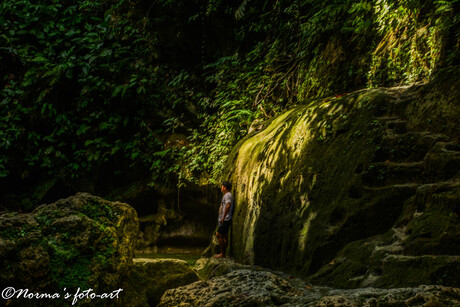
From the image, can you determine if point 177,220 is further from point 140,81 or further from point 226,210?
point 140,81

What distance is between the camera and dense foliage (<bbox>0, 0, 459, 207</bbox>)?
9188 mm

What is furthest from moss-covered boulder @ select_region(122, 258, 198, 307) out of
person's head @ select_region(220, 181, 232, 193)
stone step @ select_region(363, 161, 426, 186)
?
stone step @ select_region(363, 161, 426, 186)

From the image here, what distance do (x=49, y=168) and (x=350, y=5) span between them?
31.9 ft

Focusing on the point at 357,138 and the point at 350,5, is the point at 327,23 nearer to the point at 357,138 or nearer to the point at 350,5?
the point at 350,5

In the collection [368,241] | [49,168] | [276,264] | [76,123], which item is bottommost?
[276,264]

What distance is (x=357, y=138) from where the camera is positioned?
173 inches

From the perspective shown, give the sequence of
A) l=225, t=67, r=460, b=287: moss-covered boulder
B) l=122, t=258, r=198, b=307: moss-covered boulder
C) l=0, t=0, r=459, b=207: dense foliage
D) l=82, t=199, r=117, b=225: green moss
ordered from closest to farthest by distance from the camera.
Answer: l=225, t=67, r=460, b=287: moss-covered boulder → l=82, t=199, r=117, b=225: green moss → l=122, t=258, r=198, b=307: moss-covered boulder → l=0, t=0, r=459, b=207: dense foliage

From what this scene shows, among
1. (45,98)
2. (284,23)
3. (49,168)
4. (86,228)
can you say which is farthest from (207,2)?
(86,228)

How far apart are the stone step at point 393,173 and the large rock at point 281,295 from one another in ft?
4.41

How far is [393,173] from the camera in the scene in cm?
386

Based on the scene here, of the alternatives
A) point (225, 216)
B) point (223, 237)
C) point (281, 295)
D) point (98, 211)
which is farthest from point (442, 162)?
point (223, 237)

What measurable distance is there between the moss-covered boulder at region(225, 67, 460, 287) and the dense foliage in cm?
343

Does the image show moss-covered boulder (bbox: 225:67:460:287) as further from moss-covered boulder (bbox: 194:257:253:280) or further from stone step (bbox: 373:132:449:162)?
moss-covered boulder (bbox: 194:257:253:280)

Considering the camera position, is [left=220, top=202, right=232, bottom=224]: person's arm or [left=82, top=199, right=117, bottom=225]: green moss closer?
[left=82, top=199, right=117, bottom=225]: green moss
